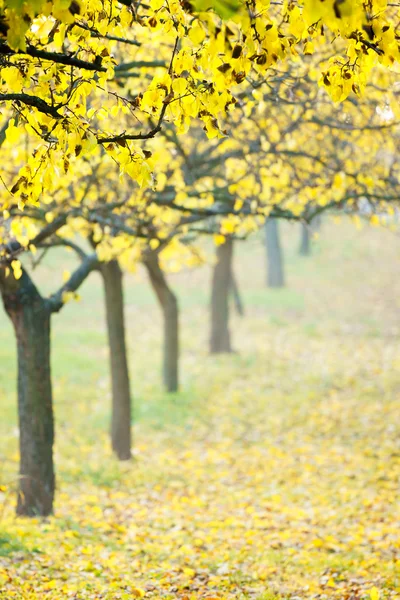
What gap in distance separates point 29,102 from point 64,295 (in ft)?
13.8

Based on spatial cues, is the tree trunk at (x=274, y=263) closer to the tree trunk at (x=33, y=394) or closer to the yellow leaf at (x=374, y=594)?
the tree trunk at (x=33, y=394)

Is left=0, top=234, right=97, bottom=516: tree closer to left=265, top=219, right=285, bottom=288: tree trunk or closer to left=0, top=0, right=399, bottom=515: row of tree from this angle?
left=0, top=0, right=399, bottom=515: row of tree

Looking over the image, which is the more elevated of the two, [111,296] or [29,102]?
[29,102]

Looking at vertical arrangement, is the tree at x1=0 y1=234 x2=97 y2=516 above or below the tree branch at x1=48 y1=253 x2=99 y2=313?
below

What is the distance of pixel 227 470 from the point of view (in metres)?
11.0

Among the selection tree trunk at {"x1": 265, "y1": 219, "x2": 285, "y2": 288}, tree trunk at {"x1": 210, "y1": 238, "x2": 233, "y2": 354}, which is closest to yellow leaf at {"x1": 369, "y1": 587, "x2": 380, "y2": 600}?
tree trunk at {"x1": 210, "y1": 238, "x2": 233, "y2": 354}

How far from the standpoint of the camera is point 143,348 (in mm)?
20500

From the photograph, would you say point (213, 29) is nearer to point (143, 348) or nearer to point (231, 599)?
point (231, 599)

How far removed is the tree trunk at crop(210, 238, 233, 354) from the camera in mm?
18734

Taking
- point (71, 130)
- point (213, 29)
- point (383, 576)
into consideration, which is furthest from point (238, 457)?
point (213, 29)

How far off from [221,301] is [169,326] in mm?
3915

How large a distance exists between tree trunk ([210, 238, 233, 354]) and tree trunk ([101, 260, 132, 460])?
7475mm

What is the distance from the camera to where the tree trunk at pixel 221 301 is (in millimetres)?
18734

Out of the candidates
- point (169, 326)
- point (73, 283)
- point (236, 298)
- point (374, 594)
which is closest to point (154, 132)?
point (374, 594)
